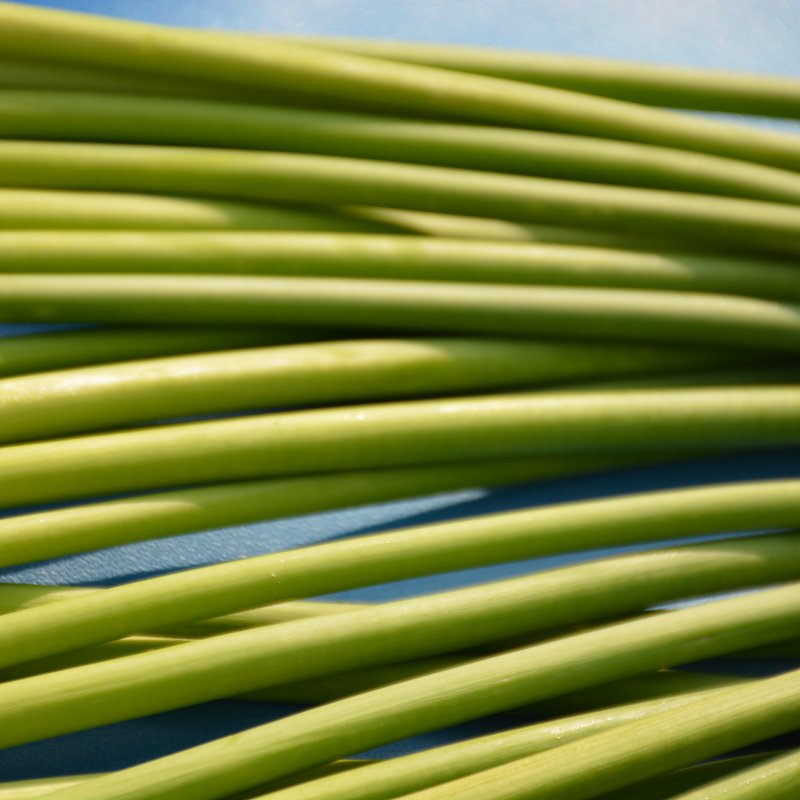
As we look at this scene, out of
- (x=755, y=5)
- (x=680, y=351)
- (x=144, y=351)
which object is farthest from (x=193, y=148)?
(x=755, y=5)

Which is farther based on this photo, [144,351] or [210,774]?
[144,351]

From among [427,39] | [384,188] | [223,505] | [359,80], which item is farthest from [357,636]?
[427,39]

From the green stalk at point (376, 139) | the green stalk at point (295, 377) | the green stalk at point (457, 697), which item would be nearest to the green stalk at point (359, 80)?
the green stalk at point (376, 139)

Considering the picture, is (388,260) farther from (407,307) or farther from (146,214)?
(146,214)

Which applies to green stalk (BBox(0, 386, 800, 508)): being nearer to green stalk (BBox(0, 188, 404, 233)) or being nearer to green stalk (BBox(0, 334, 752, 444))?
green stalk (BBox(0, 334, 752, 444))

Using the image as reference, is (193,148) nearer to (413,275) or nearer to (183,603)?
(413,275)

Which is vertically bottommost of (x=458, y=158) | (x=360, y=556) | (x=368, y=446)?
(x=360, y=556)

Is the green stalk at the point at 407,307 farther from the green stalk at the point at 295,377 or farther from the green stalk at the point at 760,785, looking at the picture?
the green stalk at the point at 760,785

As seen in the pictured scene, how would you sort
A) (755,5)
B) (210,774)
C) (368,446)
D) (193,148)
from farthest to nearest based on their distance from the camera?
(755,5) < (193,148) < (368,446) < (210,774)
